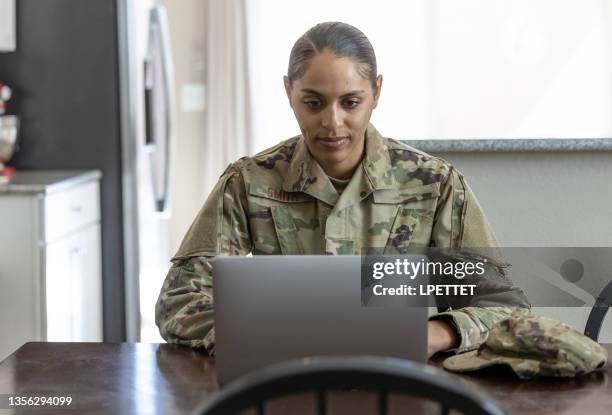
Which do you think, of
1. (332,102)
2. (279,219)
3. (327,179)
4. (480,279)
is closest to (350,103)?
(332,102)

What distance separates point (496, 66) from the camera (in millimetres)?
5316

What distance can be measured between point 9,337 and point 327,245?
5.49ft

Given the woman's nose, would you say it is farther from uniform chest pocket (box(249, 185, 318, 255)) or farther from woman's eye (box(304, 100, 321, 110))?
uniform chest pocket (box(249, 185, 318, 255))

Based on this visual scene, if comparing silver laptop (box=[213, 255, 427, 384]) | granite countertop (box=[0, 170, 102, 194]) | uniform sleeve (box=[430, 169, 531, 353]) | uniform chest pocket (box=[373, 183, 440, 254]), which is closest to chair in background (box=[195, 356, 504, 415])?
silver laptop (box=[213, 255, 427, 384])

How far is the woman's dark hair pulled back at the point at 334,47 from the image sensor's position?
200cm

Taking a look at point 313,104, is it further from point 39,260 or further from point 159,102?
point 159,102

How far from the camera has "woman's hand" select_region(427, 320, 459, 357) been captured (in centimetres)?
169

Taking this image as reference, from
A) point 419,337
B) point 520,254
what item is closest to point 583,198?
point 520,254

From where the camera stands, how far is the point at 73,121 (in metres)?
3.82

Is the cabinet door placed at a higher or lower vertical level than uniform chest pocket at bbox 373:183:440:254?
lower

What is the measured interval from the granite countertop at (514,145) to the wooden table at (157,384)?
3.51 ft

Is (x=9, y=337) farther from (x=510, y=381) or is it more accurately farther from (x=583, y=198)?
(x=510, y=381)

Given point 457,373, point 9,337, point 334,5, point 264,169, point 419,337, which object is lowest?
point 9,337

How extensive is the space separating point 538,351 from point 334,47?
0.75 m
